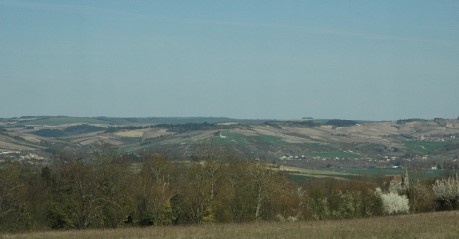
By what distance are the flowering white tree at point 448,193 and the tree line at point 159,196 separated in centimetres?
16

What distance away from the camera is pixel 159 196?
5525 cm

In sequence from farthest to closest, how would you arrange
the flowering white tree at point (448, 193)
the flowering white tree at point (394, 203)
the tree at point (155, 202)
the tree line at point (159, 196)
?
the flowering white tree at point (394, 203), the flowering white tree at point (448, 193), the tree at point (155, 202), the tree line at point (159, 196)

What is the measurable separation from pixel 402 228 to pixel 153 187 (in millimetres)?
30260

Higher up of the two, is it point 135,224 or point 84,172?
point 84,172

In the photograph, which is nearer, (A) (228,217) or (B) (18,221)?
(B) (18,221)

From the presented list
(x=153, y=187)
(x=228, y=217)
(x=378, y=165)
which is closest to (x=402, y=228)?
(x=228, y=217)

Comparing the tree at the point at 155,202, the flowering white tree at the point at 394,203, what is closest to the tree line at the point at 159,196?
the tree at the point at 155,202

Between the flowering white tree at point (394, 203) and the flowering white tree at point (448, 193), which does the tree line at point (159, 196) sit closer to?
the flowering white tree at point (448, 193)

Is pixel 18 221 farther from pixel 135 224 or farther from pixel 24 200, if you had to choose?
pixel 135 224

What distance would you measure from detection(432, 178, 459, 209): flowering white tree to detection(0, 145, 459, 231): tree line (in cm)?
16

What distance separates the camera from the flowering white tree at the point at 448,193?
5816 centimetres

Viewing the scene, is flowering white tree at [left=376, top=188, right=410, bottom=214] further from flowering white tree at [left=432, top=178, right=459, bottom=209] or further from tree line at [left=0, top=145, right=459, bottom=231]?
flowering white tree at [left=432, top=178, right=459, bottom=209]

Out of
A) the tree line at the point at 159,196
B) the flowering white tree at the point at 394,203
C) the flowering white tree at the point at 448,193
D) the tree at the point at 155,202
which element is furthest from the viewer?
the flowering white tree at the point at 394,203

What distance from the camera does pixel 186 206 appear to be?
184 feet
